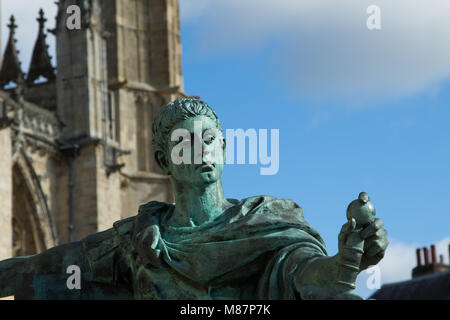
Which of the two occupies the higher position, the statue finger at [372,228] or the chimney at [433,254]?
the chimney at [433,254]

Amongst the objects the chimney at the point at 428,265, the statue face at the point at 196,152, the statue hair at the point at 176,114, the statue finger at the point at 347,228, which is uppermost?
the chimney at the point at 428,265

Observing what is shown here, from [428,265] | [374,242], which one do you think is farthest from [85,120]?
[374,242]

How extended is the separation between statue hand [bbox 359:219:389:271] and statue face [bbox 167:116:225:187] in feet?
2.25

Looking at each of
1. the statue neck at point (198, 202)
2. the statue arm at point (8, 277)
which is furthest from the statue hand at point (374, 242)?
the statue arm at point (8, 277)

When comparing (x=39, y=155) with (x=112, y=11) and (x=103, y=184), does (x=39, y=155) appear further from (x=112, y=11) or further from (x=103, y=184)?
(x=112, y=11)

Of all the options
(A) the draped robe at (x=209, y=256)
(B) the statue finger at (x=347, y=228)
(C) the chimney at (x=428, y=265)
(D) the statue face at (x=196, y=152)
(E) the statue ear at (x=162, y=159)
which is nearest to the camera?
(B) the statue finger at (x=347, y=228)

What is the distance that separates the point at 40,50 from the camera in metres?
37.4

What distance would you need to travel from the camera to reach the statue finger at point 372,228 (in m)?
3.50

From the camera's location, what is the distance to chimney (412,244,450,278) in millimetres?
41938

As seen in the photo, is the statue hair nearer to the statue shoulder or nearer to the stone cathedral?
the statue shoulder

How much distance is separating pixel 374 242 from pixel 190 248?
27.8 inches

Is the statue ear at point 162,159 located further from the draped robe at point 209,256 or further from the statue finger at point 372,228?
the statue finger at point 372,228
